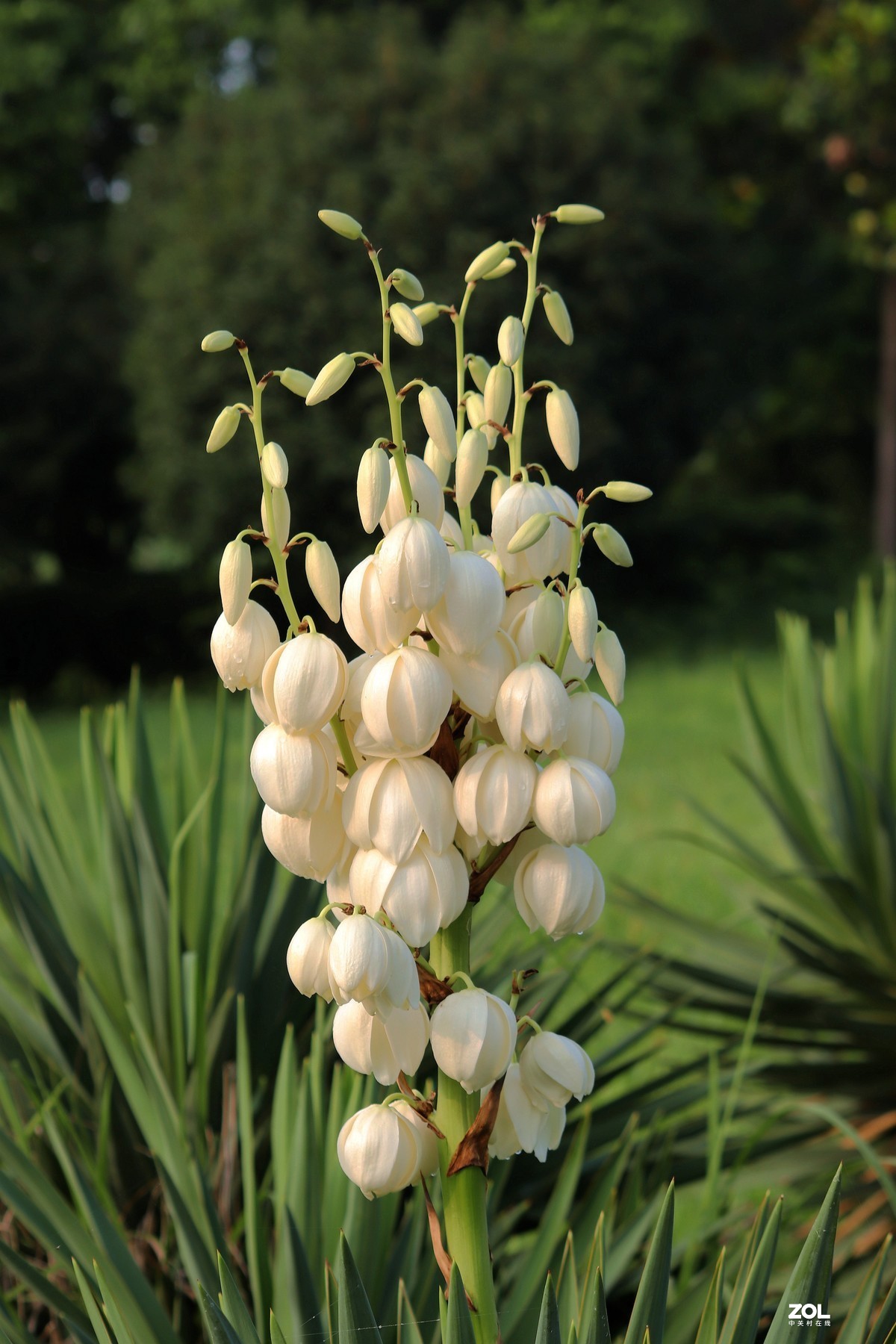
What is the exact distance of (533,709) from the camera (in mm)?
677

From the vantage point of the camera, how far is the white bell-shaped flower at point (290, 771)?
679 mm

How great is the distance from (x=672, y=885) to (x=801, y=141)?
31.4 feet

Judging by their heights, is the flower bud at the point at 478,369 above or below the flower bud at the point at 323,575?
above

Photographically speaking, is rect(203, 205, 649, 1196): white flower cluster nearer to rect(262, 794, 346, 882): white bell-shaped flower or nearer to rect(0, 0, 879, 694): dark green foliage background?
rect(262, 794, 346, 882): white bell-shaped flower

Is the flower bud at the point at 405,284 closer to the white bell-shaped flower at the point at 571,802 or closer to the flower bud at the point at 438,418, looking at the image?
the flower bud at the point at 438,418

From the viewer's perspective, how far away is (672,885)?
15.7 ft

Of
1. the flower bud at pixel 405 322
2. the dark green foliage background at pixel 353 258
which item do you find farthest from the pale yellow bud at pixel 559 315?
the dark green foliage background at pixel 353 258

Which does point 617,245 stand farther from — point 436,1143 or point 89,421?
point 436,1143

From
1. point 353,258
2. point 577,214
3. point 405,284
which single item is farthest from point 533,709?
point 353,258

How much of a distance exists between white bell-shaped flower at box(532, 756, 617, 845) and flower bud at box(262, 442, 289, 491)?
0.21 meters

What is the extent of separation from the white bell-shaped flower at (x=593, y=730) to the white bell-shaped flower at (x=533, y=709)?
0.04 m

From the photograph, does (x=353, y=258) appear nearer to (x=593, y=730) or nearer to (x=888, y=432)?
(x=888, y=432)

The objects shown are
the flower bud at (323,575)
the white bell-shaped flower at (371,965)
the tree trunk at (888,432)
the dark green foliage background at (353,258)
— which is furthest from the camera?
the tree trunk at (888,432)

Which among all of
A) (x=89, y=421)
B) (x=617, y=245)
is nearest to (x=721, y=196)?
(x=617, y=245)
